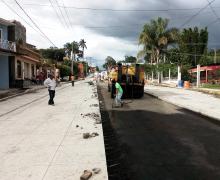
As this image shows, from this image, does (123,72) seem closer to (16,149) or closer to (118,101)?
(118,101)

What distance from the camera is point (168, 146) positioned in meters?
9.04

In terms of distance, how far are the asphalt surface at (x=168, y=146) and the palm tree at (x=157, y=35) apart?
144 ft

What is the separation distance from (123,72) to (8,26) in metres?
15.4

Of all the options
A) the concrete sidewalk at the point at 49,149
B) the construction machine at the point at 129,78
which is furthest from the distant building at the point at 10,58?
the concrete sidewalk at the point at 49,149

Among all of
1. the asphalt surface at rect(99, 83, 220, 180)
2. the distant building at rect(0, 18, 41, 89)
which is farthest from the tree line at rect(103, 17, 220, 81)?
the asphalt surface at rect(99, 83, 220, 180)

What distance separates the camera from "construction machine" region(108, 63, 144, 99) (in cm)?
2428

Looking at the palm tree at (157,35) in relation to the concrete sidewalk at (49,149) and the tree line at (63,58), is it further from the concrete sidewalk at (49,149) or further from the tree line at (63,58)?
the concrete sidewalk at (49,149)

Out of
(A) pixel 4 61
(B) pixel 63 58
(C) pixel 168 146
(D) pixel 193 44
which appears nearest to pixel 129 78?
(A) pixel 4 61

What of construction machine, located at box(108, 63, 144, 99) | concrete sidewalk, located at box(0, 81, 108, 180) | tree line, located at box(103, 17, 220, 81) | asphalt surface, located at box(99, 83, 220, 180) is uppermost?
tree line, located at box(103, 17, 220, 81)

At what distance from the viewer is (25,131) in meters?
10.6

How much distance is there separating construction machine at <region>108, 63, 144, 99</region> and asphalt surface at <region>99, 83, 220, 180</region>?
9048 millimetres

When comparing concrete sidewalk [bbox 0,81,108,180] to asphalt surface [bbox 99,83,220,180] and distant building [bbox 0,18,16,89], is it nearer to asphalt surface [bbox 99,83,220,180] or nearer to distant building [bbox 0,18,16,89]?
asphalt surface [bbox 99,83,220,180]

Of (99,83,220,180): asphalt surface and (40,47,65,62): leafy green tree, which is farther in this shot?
(40,47,65,62): leafy green tree

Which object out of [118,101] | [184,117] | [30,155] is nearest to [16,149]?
[30,155]
